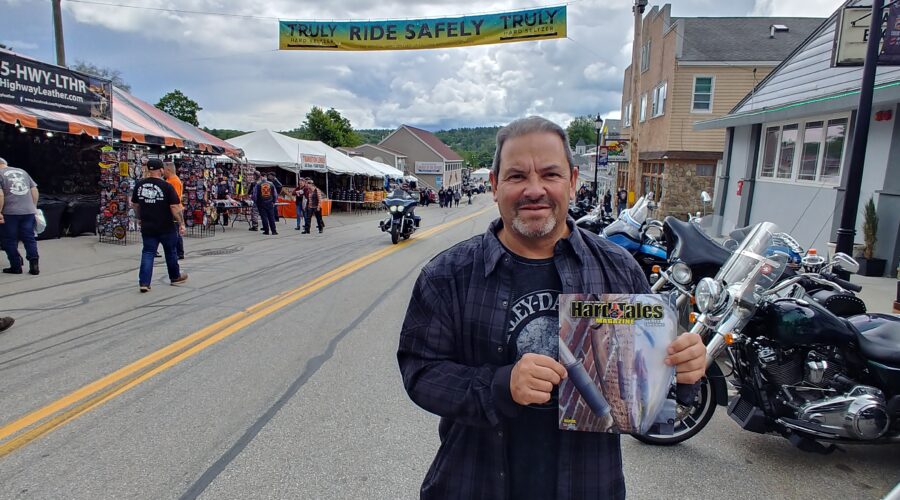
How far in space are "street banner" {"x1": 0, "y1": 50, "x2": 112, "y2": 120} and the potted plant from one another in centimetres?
1661

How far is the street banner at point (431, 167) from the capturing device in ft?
224

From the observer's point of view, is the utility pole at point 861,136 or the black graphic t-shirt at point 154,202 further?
the black graphic t-shirt at point 154,202

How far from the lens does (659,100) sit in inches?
965

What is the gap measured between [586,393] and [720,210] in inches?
712

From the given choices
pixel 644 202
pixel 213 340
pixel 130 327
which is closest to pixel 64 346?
pixel 130 327

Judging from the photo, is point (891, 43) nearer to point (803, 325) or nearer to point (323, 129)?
point (803, 325)

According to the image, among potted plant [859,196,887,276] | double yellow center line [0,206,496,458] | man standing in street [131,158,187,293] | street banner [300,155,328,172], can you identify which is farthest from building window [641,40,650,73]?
man standing in street [131,158,187,293]

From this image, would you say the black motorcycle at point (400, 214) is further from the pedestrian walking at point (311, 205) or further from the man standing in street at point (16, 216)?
the man standing in street at point (16, 216)

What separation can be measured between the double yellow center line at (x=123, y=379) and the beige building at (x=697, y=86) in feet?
60.3

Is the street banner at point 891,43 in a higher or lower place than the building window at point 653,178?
higher

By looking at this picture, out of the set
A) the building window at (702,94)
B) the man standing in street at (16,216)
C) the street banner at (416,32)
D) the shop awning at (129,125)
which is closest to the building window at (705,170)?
the building window at (702,94)

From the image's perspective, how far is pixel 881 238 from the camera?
952 cm

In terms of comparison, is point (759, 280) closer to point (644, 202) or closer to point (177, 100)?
point (644, 202)

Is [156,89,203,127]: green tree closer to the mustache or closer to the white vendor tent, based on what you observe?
the white vendor tent
